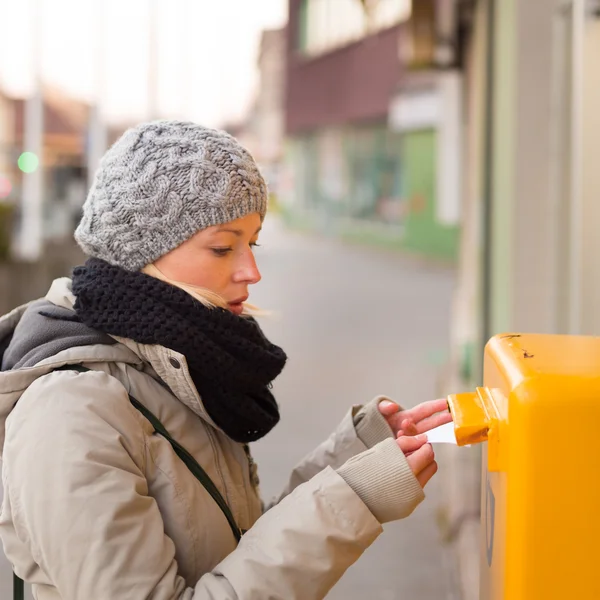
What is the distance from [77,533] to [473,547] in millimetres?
2906

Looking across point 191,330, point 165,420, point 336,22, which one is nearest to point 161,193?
point 191,330

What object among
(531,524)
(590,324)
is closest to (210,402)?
(531,524)

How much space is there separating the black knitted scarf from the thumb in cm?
31

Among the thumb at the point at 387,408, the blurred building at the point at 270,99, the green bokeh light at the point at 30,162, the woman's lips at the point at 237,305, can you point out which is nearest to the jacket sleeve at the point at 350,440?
the thumb at the point at 387,408

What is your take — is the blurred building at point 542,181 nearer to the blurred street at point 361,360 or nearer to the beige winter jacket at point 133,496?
the blurred street at point 361,360

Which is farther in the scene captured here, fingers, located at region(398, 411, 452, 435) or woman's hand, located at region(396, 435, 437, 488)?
fingers, located at region(398, 411, 452, 435)

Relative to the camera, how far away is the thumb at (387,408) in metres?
2.01

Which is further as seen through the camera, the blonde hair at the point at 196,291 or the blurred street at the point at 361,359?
the blurred street at the point at 361,359

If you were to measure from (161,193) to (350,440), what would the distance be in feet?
2.18

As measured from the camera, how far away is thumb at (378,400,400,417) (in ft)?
6.59

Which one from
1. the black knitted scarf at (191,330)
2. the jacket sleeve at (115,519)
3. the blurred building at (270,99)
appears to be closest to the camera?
the jacket sleeve at (115,519)

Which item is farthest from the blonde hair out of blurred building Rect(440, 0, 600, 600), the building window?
the building window

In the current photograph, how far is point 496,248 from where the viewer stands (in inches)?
210

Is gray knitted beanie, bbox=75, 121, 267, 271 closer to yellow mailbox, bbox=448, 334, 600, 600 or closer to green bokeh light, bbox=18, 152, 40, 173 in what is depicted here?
yellow mailbox, bbox=448, 334, 600, 600
